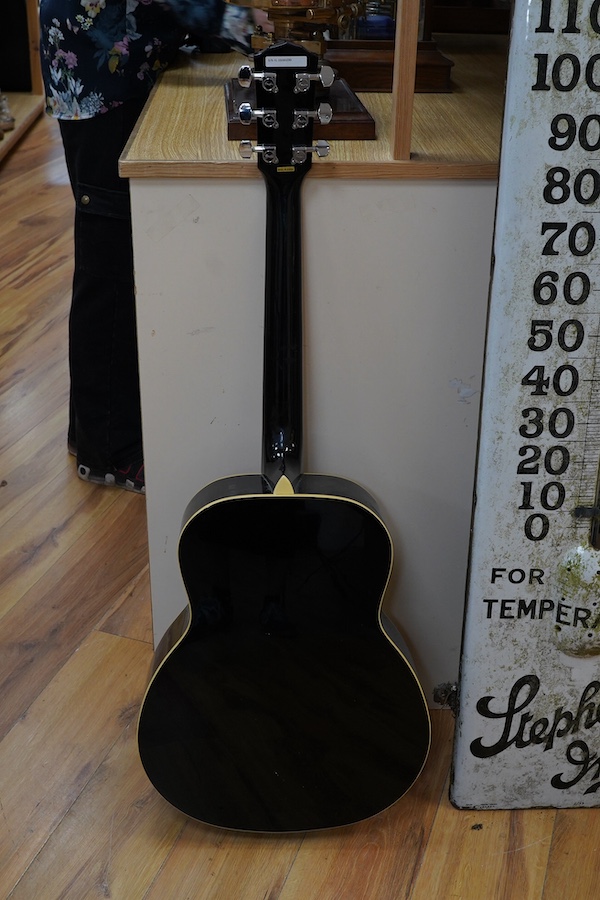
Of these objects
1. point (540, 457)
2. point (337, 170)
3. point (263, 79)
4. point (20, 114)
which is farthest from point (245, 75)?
point (20, 114)

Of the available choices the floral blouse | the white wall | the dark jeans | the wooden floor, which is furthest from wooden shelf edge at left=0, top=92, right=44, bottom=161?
the white wall

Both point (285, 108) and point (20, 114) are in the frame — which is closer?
point (285, 108)

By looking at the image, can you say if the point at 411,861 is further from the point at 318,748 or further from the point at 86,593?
the point at 86,593

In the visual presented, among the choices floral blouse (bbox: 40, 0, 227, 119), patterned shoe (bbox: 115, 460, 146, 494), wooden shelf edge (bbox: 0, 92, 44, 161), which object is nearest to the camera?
floral blouse (bbox: 40, 0, 227, 119)

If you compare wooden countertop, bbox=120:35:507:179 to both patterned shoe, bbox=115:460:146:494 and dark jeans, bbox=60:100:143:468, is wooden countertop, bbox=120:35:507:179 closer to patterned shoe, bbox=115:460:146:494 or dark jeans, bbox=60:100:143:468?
dark jeans, bbox=60:100:143:468

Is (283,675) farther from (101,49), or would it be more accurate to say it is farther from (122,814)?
(101,49)

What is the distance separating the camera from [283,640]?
3.92 feet

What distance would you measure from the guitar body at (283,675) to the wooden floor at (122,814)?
54mm

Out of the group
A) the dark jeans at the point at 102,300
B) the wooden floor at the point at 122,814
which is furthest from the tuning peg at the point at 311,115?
the wooden floor at the point at 122,814

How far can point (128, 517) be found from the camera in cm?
196

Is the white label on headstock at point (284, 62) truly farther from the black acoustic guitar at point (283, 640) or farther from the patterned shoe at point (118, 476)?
the patterned shoe at point (118, 476)

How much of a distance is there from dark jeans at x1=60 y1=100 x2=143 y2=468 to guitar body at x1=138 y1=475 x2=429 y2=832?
2.58 ft

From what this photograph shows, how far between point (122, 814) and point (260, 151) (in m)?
0.87

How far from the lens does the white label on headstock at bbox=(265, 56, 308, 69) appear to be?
105cm
